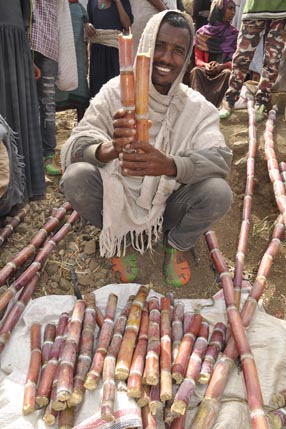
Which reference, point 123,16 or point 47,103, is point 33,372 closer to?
point 47,103

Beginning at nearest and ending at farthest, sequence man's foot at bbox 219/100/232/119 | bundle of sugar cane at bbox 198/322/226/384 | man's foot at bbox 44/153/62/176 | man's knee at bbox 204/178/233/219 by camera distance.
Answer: bundle of sugar cane at bbox 198/322/226/384 < man's knee at bbox 204/178/233/219 < man's foot at bbox 44/153/62/176 < man's foot at bbox 219/100/232/119

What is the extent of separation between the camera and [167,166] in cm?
227

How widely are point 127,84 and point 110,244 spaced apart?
111cm

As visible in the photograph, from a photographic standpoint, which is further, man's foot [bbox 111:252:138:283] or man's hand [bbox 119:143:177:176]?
man's foot [bbox 111:252:138:283]

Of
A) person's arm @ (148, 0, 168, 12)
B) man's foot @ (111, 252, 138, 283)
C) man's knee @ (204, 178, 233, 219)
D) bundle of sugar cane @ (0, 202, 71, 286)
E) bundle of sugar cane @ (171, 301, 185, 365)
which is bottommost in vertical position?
man's foot @ (111, 252, 138, 283)

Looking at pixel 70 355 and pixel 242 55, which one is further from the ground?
pixel 242 55

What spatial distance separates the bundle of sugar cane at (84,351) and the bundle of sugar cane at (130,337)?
0.50 ft

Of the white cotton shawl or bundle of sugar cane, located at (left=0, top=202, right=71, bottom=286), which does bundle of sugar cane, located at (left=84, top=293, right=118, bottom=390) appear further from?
bundle of sugar cane, located at (left=0, top=202, right=71, bottom=286)

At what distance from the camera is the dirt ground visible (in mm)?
2889

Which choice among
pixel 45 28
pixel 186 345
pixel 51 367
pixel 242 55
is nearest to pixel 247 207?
pixel 186 345

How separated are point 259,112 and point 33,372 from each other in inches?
142

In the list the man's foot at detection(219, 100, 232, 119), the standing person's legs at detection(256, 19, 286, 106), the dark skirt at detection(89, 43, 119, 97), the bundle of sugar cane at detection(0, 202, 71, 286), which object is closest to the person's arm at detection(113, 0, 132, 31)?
the dark skirt at detection(89, 43, 119, 97)

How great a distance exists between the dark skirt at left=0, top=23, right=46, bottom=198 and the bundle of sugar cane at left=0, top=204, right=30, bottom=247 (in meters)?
0.18

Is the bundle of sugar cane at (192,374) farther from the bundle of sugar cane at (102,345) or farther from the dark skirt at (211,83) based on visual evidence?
the dark skirt at (211,83)
